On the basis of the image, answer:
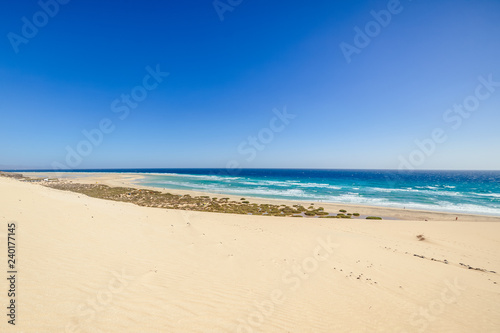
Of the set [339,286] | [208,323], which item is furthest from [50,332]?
[339,286]

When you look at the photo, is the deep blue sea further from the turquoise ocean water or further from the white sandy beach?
the white sandy beach

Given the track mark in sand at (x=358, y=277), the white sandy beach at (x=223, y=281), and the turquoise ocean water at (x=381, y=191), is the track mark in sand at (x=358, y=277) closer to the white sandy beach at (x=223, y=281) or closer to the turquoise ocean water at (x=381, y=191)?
the white sandy beach at (x=223, y=281)

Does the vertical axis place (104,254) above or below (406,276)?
above

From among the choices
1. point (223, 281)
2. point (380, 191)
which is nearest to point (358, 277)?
point (223, 281)

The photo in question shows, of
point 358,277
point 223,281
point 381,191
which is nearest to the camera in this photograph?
point 223,281

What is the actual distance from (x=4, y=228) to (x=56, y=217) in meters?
2.39

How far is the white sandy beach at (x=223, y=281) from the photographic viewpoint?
426cm

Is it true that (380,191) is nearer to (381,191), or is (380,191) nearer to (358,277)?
(381,191)

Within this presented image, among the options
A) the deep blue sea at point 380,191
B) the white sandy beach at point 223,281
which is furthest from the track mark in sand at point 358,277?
the deep blue sea at point 380,191

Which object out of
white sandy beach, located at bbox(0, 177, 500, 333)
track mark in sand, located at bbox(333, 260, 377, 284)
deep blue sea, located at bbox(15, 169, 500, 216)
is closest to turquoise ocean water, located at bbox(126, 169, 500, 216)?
deep blue sea, located at bbox(15, 169, 500, 216)

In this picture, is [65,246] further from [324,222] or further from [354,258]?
[324,222]

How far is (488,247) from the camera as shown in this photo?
12.4m

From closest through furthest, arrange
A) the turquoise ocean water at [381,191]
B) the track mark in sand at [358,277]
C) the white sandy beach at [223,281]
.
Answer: the white sandy beach at [223,281] < the track mark in sand at [358,277] < the turquoise ocean water at [381,191]

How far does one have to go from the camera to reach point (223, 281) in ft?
20.3
